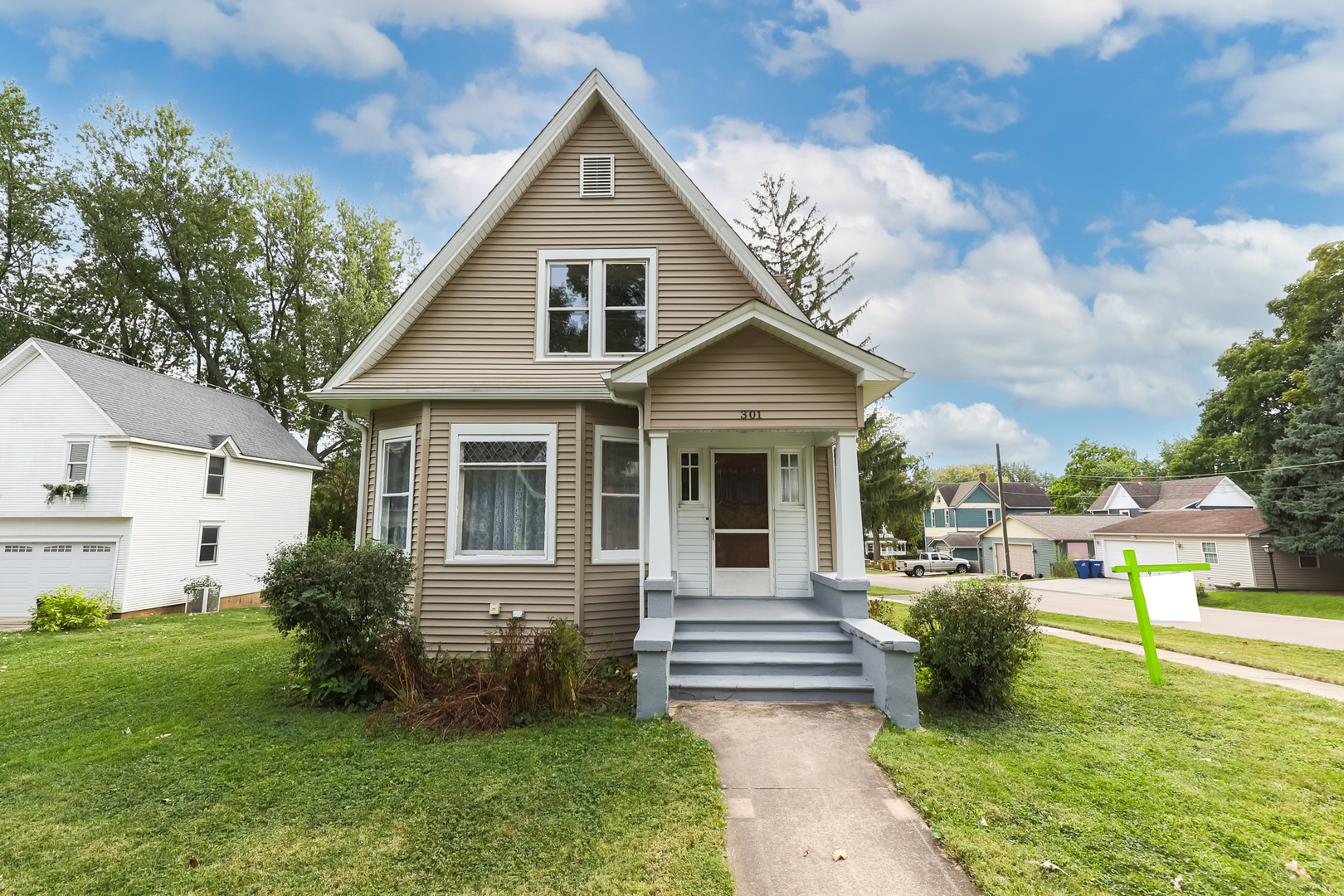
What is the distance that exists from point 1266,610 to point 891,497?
1279 centimetres

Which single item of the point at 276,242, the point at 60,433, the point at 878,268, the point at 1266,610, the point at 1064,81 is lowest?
the point at 1266,610

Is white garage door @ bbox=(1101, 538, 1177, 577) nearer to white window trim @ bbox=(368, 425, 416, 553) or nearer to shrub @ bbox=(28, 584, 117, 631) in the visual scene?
white window trim @ bbox=(368, 425, 416, 553)

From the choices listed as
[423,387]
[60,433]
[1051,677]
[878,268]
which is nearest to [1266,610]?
[878,268]

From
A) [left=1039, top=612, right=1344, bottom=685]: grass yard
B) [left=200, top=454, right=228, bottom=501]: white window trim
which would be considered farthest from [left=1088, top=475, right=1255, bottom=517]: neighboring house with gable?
[left=200, top=454, right=228, bottom=501]: white window trim

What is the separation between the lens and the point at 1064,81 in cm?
1416

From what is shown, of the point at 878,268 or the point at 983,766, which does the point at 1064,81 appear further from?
the point at 983,766

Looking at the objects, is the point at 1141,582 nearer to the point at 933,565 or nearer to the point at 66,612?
the point at 66,612

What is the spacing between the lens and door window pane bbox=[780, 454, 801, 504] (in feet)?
27.9

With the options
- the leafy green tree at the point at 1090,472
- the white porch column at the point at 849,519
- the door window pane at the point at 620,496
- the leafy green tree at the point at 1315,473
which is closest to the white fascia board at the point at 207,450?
the door window pane at the point at 620,496

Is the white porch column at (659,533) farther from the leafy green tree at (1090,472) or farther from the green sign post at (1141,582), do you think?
the leafy green tree at (1090,472)

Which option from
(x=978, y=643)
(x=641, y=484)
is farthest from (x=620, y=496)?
(x=978, y=643)

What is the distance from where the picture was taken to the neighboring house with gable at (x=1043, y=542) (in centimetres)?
3497

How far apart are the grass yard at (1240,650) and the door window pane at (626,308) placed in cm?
1062

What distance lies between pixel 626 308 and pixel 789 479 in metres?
3.48
